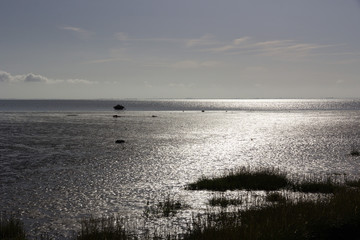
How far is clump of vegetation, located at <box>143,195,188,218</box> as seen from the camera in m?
19.4

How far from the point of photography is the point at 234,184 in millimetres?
26125

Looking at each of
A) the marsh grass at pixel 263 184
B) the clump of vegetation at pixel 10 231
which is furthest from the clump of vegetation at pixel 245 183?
the clump of vegetation at pixel 10 231

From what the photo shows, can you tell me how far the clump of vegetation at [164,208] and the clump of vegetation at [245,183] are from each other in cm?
453

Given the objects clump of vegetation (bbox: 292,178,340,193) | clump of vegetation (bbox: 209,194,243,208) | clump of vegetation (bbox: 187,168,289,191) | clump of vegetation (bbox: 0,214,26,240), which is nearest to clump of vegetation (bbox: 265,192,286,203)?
clump of vegetation (bbox: 209,194,243,208)

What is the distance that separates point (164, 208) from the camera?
66.4ft

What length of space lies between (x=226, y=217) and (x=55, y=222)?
9.20 metres

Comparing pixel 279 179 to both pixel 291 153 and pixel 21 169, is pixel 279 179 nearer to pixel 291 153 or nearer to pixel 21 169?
pixel 291 153

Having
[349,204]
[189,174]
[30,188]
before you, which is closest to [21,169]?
[30,188]

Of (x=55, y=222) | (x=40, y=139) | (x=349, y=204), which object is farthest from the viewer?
(x=40, y=139)

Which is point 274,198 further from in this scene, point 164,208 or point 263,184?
point 164,208

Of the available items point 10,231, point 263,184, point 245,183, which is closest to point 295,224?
point 263,184

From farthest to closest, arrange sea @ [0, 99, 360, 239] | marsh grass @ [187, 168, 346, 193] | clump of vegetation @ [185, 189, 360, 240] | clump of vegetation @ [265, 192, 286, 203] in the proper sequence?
marsh grass @ [187, 168, 346, 193] < clump of vegetation @ [265, 192, 286, 203] < sea @ [0, 99, 360, 239] < clump of vegetation @ [185, 189, 360, 240]

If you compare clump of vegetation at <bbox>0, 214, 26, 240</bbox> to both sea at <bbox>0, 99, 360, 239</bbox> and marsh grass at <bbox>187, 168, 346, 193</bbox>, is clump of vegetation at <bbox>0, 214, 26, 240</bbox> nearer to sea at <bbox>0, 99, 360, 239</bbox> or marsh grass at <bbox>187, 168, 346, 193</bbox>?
sea at <bbox>0, 99, 360, 239</bbox>

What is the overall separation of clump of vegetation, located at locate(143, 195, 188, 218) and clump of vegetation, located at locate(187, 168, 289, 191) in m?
4.53
